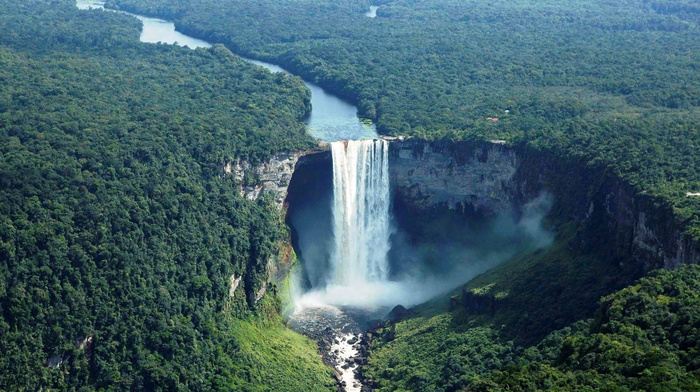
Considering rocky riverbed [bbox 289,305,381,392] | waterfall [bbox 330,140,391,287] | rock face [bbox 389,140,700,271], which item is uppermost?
rock face [bbox 389,140,700,271]

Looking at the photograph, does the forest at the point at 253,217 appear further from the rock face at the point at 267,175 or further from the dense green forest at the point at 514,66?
the rock face at the point at 267,175

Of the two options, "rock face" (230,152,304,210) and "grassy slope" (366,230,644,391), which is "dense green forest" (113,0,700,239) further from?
"rock face" (230,152,304,210)

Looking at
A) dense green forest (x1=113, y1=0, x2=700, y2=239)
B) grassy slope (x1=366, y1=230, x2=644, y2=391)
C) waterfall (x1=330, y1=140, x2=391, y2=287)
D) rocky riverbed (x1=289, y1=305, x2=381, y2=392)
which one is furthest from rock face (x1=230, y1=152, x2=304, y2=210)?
grassy slope (x1=366, y1=230, x2=644, y2=391)

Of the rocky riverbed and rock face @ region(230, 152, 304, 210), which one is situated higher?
rock face @ region(230, 152, 304, 210)

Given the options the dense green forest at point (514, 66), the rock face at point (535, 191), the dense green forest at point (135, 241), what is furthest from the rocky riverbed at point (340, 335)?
the dense green forest at point (514, 66)

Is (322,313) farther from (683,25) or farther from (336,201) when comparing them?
(683,25)

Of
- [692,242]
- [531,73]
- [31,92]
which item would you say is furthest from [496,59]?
[692,242]

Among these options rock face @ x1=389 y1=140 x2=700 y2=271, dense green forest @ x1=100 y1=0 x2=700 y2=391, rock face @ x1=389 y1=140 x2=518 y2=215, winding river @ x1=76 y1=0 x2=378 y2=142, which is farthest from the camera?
winding river @ x1=76 y1=0 x2=378 y2=142

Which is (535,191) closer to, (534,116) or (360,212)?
(534,116)
